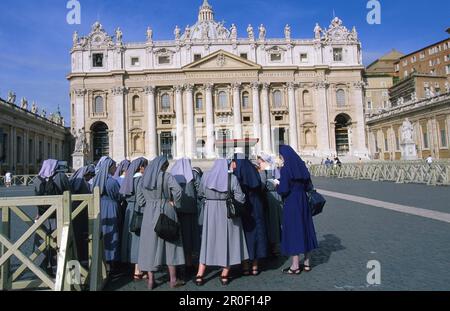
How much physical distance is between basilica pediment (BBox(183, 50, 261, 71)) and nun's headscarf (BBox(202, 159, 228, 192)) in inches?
1779

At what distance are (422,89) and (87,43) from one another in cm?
4687

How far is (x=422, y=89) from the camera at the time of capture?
52.0 m

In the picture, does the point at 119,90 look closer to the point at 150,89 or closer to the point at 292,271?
the point at 150,89

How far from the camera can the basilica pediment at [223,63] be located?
48.8 metres

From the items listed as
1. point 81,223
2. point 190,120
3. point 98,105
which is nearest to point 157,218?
point 81,223

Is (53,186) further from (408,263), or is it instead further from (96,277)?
(408,263)

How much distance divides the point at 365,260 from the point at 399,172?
17123mm

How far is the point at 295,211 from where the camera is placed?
17.8 feet

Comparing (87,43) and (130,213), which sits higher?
(87,43)

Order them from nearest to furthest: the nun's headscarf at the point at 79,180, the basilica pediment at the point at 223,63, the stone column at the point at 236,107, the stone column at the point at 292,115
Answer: the nun's headscarf at the point at 79,180 → the basilica pediment at the point at 223,63 → the stone column at the point at 236,107 → the stone column at the point at 292,115

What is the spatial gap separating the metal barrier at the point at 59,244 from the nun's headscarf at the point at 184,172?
1412mm

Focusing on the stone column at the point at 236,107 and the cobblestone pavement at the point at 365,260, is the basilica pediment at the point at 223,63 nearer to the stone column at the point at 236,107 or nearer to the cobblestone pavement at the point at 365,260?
the stone column at the point at 236,107

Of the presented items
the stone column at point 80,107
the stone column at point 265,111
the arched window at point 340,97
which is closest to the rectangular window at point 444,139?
the arched window at point 340,97
